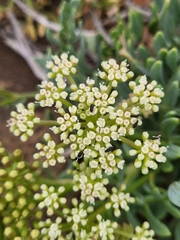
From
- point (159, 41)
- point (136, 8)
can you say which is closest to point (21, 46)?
point (136, 8)

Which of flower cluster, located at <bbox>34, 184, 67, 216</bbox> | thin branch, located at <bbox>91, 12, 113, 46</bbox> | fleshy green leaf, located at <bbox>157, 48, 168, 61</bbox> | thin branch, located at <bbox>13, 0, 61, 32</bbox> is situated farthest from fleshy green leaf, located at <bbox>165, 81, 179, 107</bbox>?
thin branch, located at <bbox>13, 0, 61, 32</bbox>

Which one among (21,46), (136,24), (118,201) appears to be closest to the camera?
(118,201)

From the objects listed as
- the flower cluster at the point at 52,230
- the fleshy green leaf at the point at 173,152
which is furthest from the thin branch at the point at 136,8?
the flower cluster at the point at 52,230

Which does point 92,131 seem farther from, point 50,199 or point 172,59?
point 172,59

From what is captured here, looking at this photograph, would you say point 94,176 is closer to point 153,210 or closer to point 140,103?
point 140,103

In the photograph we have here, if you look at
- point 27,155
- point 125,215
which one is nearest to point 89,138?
point 125,215

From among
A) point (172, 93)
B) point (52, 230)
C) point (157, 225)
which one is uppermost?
point (172, 93)

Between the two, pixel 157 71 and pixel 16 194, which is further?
pixel 157 71
